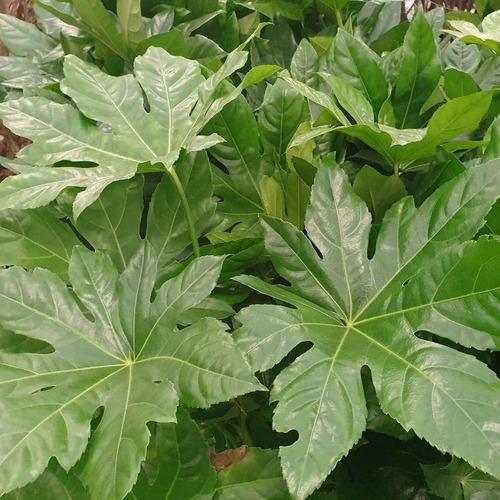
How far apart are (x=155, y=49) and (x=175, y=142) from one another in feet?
0.56

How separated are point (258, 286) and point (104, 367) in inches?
8.0

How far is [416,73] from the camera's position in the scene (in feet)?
2.44

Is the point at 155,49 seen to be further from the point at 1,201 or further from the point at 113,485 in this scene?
the point at 113,485

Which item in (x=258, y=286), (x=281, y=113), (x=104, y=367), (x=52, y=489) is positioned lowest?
(x=52, y=489)

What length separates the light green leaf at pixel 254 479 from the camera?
0.60m

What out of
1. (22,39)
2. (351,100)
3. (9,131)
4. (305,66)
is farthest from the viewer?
(9,131)

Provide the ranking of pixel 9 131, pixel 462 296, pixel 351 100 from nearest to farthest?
1. pixel 462 296
2. pixel 351 100
3. pixel 9 131

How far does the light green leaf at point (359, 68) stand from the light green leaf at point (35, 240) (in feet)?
1.49

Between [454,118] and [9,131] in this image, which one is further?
[9,131]

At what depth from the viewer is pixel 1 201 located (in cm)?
63

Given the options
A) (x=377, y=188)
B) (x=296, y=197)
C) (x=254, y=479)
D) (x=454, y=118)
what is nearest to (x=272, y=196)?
(x=296, y=197)

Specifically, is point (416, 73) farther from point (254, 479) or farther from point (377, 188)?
point (254, 479)

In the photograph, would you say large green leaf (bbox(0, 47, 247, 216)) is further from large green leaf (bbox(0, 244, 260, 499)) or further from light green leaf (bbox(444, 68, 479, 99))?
light green leaf (bbox(444, 68, 479, 99))

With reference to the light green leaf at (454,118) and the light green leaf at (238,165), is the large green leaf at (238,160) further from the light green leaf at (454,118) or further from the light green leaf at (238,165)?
the light green leaf at (454,118)
